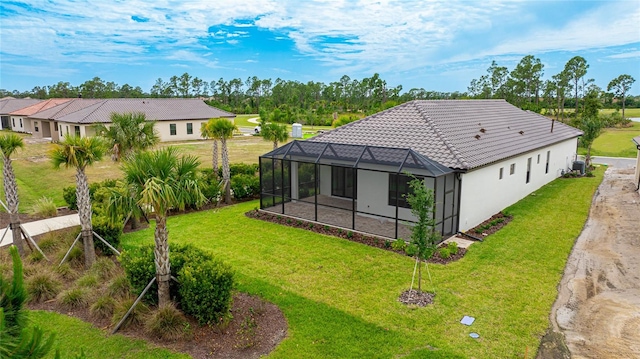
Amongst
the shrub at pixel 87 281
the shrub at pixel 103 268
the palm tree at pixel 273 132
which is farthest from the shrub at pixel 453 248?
the palm tree at pixel 273 132

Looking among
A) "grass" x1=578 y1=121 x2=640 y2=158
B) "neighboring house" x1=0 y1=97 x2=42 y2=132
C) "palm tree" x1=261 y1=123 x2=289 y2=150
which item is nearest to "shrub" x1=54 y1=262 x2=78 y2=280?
"palm tree" x1=261 y1=123 x2=289 y2=150

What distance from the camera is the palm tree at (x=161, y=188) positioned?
777cm

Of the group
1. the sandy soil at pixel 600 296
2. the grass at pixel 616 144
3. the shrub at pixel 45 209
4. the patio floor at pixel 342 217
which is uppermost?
the grass at pixel 616 144

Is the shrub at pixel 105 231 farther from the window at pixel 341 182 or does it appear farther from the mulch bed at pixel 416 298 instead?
the window at pixel 341 182

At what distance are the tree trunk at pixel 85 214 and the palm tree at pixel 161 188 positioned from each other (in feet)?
10.9

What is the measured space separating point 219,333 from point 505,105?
2406 centimetres

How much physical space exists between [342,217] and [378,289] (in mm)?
5792

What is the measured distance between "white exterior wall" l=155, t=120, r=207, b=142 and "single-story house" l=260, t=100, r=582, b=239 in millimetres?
27184

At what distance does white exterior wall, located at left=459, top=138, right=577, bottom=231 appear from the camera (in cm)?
1419

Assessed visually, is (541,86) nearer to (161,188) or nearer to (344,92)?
(344,92)

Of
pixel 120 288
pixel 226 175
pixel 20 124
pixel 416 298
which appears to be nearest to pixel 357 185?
pixel 226 175

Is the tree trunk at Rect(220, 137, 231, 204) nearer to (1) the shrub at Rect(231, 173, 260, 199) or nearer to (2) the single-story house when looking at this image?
(1) the shrub at Rect(231, 173, 260, 199)

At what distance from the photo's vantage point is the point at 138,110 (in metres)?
42.4

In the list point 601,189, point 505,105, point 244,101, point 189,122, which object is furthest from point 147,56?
point 601,189
